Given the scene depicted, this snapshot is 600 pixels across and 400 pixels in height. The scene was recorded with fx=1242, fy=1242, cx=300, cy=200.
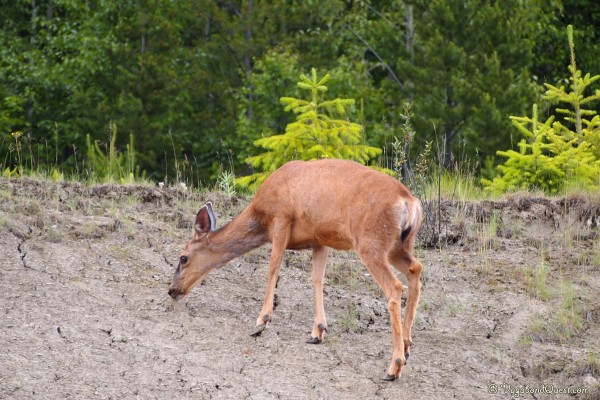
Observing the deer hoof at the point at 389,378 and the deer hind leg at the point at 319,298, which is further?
the deer hind leg at the point at 319,298

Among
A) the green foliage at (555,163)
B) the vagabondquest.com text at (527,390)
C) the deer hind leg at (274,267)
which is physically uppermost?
the deer hind leg at (274,267)

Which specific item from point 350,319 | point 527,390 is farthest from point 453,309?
point 527,390

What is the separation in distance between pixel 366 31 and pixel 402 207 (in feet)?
Result: 87.3

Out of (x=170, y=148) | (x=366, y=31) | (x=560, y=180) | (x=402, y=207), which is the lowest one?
(x=170, y=148)

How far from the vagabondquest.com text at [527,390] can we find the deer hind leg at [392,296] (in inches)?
28.6

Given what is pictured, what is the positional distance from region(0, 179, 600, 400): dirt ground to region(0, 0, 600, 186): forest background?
16.0m

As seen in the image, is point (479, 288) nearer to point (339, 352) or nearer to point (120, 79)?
point (339, 352)

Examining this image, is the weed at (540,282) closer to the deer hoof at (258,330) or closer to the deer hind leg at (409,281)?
the deer hind leg at (409,281)

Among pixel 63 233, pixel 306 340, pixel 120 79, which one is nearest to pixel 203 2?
pixel 120 79

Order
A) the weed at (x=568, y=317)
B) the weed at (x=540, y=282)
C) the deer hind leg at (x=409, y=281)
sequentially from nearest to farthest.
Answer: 1. the deer hind leg at (x=409, y=281)
2. the weed at (x=568, y=317)
3. the weed at (x=540, y=282)

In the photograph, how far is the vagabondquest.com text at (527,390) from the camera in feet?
29.4

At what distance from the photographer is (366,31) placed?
115ft

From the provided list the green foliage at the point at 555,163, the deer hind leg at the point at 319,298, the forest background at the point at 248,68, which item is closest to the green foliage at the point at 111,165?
the deer hind leg at the point at 319,298

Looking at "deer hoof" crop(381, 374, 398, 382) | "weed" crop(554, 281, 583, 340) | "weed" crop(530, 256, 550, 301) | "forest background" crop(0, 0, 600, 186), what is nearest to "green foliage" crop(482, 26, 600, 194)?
"weed" crop(530, 256, 550, 301)
